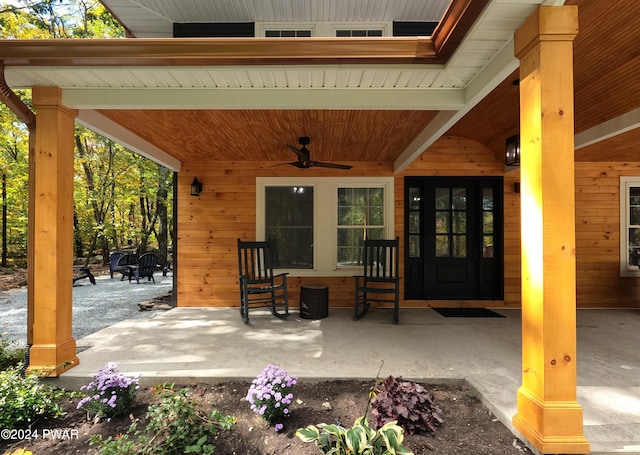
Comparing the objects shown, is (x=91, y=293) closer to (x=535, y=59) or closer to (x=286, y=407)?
(x=286, y=407)

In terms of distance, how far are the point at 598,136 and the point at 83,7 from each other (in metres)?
12.4

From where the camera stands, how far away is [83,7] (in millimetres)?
8695

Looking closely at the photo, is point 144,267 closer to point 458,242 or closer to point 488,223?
point 458,242

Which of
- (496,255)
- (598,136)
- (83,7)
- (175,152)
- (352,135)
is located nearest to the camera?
(598,136)

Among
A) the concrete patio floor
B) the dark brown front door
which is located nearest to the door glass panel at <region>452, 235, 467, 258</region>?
the dark brown front door

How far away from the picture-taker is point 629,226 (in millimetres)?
4531

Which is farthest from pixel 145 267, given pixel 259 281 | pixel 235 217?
pixel 259 281

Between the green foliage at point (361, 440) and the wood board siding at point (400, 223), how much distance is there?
3209 mm

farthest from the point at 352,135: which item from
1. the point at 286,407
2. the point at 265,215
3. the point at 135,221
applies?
the point at 135,221

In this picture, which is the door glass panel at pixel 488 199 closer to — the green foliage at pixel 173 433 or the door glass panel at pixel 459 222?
the door glass panel at pixel 459 222

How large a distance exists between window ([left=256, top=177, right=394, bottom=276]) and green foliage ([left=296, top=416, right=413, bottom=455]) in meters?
3.25

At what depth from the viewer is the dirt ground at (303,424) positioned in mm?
1537

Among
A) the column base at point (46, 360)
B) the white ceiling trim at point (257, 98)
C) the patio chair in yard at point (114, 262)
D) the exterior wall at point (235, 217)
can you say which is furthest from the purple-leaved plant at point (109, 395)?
the patio chair in yard at point (114, 262)

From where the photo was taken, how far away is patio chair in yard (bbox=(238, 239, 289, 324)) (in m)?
3.89
